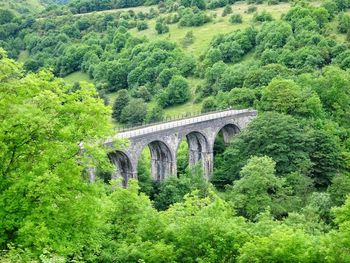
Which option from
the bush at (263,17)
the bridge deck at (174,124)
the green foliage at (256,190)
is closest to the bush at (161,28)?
the bush at (263,17)

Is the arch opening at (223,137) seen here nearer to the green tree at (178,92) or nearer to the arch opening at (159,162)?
the arch opening at (159,162)

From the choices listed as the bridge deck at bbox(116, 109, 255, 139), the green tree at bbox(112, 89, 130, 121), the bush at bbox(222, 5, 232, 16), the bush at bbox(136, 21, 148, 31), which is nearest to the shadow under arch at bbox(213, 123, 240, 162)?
the bridge deck at bbox(116, 109, 255, 139)

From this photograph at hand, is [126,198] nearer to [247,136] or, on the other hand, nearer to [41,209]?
[41,209]

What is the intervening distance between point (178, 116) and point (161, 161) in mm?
31993

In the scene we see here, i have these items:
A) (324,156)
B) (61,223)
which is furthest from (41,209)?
(324,156)

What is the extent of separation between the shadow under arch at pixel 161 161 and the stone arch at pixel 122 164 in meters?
6.96

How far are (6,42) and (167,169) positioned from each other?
11933 centimetres

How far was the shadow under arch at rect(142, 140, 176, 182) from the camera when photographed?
76.6m

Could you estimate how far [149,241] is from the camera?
3547 cm

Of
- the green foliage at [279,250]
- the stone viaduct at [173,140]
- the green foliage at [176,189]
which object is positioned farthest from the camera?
the stone viaduct at [173,140]

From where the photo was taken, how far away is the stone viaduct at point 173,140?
7038cm

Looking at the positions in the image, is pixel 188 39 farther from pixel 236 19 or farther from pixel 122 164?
pixel 122 164

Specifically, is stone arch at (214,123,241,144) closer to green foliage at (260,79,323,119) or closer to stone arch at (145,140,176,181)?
green foliage at (260,79,323,119)

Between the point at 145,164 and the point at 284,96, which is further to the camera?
the point at 284,96
